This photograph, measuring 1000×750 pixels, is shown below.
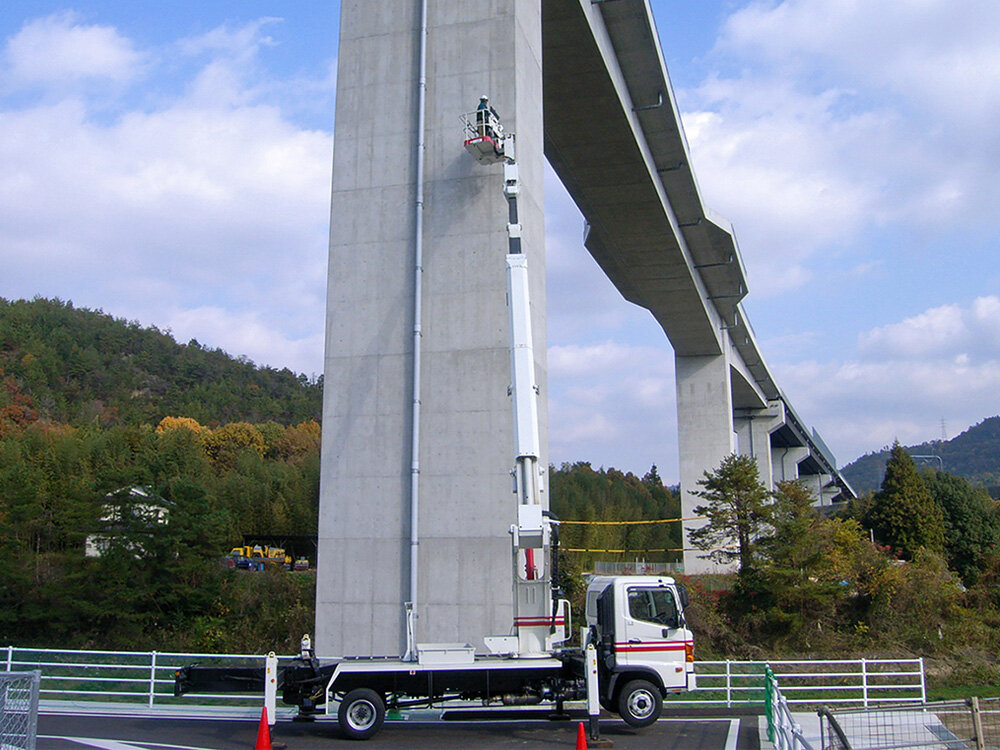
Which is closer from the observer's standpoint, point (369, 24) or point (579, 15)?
point (369, 24)

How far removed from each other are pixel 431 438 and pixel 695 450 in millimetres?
34441

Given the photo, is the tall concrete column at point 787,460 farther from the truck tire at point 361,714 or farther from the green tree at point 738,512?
the truck tire at point 361,714

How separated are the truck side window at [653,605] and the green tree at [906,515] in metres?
42.0

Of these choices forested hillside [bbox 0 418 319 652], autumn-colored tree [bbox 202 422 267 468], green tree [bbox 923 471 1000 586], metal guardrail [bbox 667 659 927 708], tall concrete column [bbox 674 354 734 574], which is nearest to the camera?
metal guardrail [bbox 667 659 927 708]

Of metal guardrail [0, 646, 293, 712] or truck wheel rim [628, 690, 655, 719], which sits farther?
metal guardrail [0, 646, 293, 712]

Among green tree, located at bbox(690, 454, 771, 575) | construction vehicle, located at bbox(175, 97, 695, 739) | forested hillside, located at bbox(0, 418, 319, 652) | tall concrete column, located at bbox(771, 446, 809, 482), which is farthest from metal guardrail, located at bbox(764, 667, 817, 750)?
tall concrete column, located at bbox(771, 446, 809, 482)

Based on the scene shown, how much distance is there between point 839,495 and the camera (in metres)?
146

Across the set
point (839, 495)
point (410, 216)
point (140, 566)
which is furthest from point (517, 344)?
point (839, 495)

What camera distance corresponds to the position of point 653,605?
554 inches

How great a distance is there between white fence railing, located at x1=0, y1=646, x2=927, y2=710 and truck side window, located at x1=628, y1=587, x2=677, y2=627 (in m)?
1.62

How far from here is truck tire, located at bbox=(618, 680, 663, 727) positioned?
13.3 metres

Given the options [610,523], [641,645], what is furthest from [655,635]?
[610,523]

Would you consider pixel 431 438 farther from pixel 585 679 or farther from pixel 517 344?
pixel 585 679

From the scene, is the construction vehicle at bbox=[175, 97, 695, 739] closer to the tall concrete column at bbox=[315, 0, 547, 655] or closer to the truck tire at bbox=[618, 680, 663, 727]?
the truck tire at bbox=[618, 680, 663, 727]
